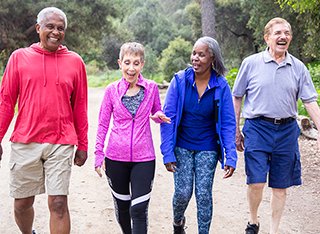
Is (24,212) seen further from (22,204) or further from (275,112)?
(275,112)

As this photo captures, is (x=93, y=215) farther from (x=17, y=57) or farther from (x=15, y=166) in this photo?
(x=17, y=57)

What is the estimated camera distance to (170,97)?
4.32 meters

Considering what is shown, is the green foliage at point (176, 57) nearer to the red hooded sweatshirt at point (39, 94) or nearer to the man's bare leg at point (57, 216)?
the red hooded sweatshirt at point (39, 94)

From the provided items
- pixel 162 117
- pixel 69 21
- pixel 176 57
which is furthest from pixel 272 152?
pixel 176 57

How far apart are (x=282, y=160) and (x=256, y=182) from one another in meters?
0.34

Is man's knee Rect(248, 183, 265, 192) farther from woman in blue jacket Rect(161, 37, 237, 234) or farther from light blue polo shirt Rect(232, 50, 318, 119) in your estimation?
light blue polo shirt Rect(232, 50, 318, 119)

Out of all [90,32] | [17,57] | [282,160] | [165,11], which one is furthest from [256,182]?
[165,11]

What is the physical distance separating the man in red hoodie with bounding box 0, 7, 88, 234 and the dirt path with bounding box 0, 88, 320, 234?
1.29 meters

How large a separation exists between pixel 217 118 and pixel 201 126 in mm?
164

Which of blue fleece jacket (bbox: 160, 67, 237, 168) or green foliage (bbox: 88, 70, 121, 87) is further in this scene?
green foliage (bbox: 88, 70, 121, 87)

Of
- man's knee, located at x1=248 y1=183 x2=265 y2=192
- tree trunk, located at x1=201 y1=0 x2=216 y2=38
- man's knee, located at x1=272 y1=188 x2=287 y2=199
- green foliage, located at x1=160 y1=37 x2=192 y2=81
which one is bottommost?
man's knee, located at x1=272 y1=188 x2=287 y2=199

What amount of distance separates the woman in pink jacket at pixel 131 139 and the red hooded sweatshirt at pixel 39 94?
13.9 inches

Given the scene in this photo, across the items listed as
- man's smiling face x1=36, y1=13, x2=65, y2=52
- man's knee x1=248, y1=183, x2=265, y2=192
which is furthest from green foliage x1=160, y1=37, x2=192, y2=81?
man's smiling face x1=36, y1=13, x2=65, y2=52

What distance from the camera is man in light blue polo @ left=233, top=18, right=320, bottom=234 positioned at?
181 inches
